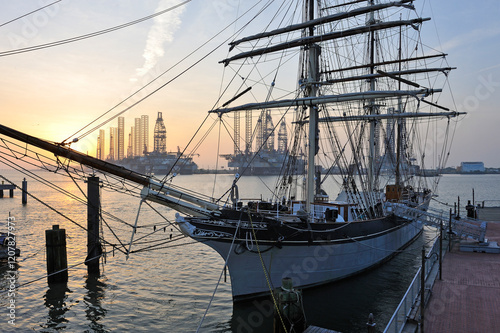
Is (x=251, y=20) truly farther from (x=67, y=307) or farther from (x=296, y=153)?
(x=67, y=307)

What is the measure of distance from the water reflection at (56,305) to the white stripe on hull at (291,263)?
6.12m

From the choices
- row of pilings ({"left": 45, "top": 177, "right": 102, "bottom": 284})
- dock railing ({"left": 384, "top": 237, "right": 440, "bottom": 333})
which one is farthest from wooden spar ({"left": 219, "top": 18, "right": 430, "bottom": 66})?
dock railing ({"left": 384, "top": 237, "right": 440, "bottom": 333})

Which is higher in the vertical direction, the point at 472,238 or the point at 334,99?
the point at 334,99

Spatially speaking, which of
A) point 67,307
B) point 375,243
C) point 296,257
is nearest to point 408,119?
point 375,243

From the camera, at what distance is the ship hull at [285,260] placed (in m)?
13.8

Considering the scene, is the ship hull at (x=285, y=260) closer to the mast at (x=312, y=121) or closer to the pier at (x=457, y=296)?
the mast at (x=312, y=121)

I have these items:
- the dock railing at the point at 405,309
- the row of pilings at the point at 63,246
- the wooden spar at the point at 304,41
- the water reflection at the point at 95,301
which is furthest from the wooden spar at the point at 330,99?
the water reflection at the point at 95,301

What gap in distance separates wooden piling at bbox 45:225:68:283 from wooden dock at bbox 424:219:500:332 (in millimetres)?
15198

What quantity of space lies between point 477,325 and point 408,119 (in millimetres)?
28963

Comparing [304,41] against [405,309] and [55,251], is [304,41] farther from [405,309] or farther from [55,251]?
[55,251]

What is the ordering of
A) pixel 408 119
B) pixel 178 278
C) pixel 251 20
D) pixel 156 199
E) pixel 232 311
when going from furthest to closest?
1. pixel 408 119
2. pixel 178 278
3. pixel 251 20
4. pixel 232 311
5. pixel 156 199

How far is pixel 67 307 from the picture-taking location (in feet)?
48.8

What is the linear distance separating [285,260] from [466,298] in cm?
625

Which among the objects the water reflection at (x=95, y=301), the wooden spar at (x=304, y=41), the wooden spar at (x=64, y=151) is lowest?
the water reflection at (x=95, y=301)
